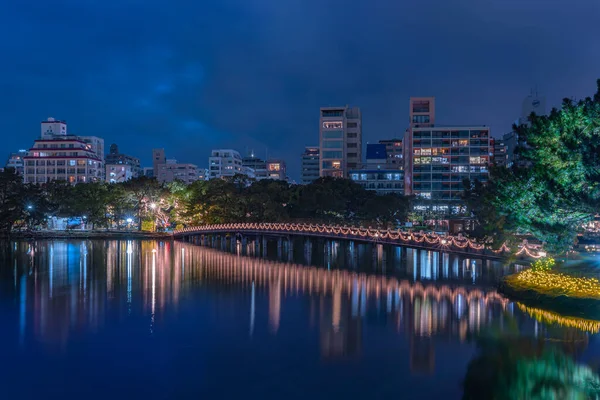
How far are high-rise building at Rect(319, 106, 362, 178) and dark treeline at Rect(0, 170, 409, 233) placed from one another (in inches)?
1269

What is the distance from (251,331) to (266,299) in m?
7.30

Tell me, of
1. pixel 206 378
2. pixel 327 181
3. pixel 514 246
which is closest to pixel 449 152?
pixel 327 181

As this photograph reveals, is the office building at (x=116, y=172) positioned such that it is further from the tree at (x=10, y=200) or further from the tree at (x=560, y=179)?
the tree at (x=560, y=179)

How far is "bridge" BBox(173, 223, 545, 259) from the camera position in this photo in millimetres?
33906

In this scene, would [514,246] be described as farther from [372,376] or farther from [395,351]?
[372,376]

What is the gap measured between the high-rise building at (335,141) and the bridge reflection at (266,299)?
72459mm

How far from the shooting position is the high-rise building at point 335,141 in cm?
12056

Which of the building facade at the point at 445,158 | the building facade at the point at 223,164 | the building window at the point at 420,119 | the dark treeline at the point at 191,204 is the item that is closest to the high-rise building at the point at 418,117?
the building window at the point at 420,119

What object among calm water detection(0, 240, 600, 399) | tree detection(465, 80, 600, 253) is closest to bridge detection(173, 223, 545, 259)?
calm water detection(0, 240, 600, 399)

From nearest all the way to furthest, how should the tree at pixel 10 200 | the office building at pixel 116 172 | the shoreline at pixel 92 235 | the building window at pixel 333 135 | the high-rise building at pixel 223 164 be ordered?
the tree at pixel 10 200, the shoreline at pixel 92 235, the building window at pixel 333 135, the office building at pixel 116 172, the high-rise building at pixel 223 164

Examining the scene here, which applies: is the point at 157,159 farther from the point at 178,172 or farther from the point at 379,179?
the point at 379,179

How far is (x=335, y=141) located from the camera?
12150cm

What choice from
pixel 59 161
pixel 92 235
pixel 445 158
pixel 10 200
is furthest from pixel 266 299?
pixel 59 161

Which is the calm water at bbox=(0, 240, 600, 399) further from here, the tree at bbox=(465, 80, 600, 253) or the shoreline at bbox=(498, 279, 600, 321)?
the tree at bbox=(465, 80, 600, 253)
